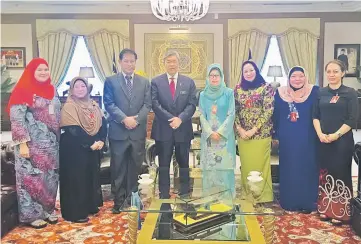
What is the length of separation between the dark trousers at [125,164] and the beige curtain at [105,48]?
5.53m

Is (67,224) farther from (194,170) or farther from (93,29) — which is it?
(93,29)

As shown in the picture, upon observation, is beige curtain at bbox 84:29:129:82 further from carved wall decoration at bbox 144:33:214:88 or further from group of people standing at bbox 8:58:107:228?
group of people standing at bbox 8:58:107:228

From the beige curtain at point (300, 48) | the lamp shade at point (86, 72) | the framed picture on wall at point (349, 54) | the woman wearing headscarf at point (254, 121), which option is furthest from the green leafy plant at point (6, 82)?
the framed picture on wall at point (349, 54)

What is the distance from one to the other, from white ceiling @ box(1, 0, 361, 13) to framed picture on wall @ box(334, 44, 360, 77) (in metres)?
0.83

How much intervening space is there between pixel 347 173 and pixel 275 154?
1120 mm

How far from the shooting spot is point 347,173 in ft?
12.5

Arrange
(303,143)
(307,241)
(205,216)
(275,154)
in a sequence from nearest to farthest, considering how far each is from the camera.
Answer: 1. (205,216)
2. (307,241)
3. (303,143)
4. (275,154)

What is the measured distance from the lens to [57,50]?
9.62m

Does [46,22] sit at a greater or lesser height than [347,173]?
greater

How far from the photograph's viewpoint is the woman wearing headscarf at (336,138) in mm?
3730

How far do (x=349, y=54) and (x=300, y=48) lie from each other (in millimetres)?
1170

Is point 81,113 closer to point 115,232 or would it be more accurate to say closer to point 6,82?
point 115,232

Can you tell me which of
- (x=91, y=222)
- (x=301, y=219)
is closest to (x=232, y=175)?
(x=301, y=219)

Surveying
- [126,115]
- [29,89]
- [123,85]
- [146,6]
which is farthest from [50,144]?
[146,6]
